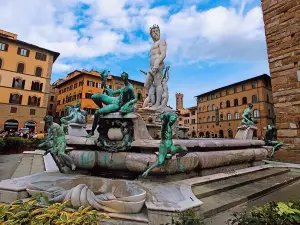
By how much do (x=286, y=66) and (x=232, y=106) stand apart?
39.7 m

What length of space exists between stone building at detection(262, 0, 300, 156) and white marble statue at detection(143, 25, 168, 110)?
16.5 feet

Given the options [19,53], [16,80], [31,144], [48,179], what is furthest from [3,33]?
[48,179]

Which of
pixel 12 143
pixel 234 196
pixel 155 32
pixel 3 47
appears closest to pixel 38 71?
pixel 3 47

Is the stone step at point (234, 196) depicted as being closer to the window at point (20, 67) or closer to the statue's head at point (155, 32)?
the statue's head at point (155, 32)

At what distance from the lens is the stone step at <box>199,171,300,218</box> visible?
8.86 ft

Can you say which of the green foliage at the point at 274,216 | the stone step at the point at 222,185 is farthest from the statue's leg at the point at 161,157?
the green foliage at the point at 274,216

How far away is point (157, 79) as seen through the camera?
23.5ft

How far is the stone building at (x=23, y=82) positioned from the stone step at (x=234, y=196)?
3411 centimetres

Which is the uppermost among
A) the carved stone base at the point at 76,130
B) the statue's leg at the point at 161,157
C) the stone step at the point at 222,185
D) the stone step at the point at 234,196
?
the carved stone base at the point at 76,130

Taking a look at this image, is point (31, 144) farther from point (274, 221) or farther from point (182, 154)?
point (274, 221)

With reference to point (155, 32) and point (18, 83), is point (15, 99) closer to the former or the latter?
point (18, 83)

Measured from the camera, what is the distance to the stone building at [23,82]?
29828 millimetres

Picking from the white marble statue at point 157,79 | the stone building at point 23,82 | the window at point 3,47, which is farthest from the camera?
the stone building at point 23,82

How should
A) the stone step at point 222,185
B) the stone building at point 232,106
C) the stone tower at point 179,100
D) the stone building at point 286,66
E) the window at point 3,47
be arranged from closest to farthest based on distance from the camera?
the stone step at point 222,185
the stone building at point 286,66
the window at point 3,47
the stone building at point 232,106
the stone tower at point 179,100
